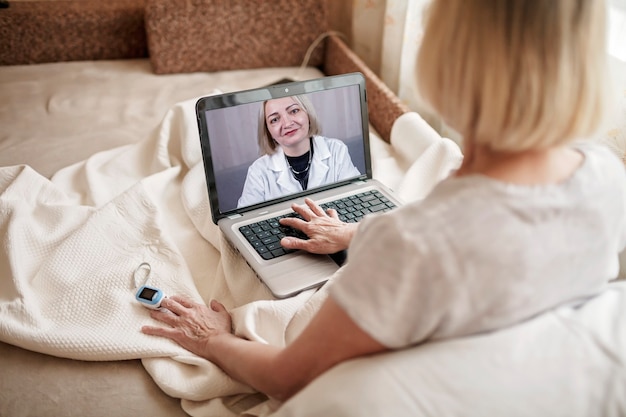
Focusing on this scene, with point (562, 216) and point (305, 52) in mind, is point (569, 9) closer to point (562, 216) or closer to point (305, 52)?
point (562, 216)

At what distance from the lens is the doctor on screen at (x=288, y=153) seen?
108cm

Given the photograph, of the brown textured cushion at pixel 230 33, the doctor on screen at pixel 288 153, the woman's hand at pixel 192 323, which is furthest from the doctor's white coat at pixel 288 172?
the brown textured cushion at pixel 230 33

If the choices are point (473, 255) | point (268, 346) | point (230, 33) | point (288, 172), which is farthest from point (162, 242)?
point (230, 33)


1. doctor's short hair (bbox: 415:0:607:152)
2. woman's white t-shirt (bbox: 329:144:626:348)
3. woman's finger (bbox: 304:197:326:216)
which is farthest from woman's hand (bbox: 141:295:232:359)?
doctor's short hair (bbox: 415:0:607:152)

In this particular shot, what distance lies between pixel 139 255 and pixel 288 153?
340mm

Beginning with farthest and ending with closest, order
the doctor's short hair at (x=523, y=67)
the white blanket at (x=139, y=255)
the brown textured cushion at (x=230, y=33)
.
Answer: the brown textured cushion at (x=230, y=33) → the white blanket at (x=139, y=255) → the doctor's short hair at (x=523, y=67)

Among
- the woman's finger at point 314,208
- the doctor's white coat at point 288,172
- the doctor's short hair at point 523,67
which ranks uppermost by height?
the doctor's short hair at point 523,67

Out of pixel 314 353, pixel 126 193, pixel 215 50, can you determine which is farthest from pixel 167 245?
pixel 215 50

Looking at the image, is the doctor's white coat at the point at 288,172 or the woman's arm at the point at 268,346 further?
the doctor's white coat at the point at 288,172

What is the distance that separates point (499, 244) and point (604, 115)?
188 millimetres

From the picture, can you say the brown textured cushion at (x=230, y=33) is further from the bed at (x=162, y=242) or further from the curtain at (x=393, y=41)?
the curtain at (x=393, y=41)

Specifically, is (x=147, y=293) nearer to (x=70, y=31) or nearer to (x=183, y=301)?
(x=183, y=301)

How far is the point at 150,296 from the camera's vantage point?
95cm

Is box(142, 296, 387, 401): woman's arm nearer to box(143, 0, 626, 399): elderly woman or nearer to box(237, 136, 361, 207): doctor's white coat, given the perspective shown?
box(143, 0, 626, 399): elderly woman
